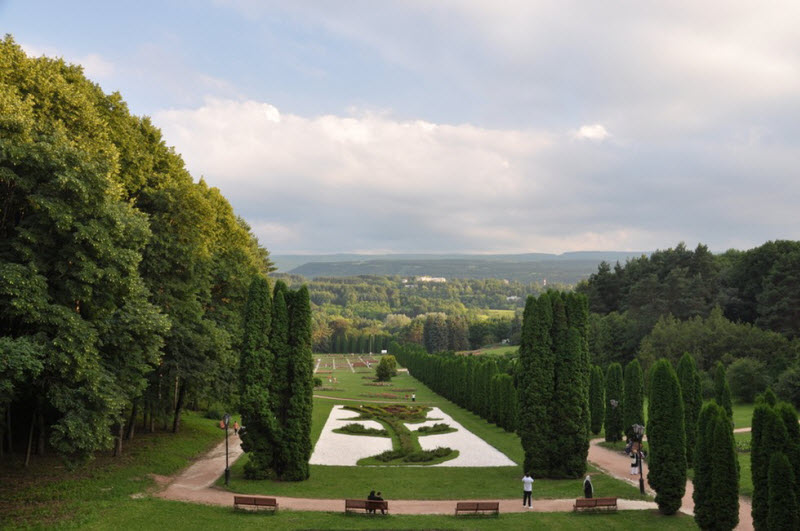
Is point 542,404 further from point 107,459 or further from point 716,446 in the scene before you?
point 107,459

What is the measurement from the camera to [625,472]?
30.8m

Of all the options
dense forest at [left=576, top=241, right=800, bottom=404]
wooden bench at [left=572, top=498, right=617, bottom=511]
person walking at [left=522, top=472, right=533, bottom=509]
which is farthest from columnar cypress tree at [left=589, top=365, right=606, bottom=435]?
wooden bench at [left=572, top=498, right=617, bottom=511]

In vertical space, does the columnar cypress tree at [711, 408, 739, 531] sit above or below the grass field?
above

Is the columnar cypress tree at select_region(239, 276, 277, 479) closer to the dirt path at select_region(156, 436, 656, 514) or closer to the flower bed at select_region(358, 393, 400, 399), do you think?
the dirt path at select_region(156, 436, 656, 514)

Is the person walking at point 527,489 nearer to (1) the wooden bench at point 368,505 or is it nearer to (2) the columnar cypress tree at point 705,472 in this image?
(1) the wooden bench at point 368,505

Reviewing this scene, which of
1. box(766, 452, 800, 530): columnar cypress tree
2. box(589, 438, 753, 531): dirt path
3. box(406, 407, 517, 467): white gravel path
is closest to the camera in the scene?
box(766, 452, 800, 530): columnar cypress tree

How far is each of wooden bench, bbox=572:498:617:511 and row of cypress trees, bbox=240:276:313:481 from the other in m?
12.6

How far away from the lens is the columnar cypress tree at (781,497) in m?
16.7

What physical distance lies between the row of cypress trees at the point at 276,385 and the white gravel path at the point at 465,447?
30.8 ft

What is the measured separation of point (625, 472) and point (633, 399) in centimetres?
786

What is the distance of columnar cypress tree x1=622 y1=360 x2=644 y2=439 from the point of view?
123 ft

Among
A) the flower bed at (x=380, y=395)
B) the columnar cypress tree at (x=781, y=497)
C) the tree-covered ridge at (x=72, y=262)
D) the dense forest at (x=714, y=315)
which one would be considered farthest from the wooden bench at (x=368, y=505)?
the flower bed at (x=380, y=395)

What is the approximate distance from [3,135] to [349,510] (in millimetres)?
17979

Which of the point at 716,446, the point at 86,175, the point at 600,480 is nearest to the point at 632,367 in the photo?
the point at 600,480
